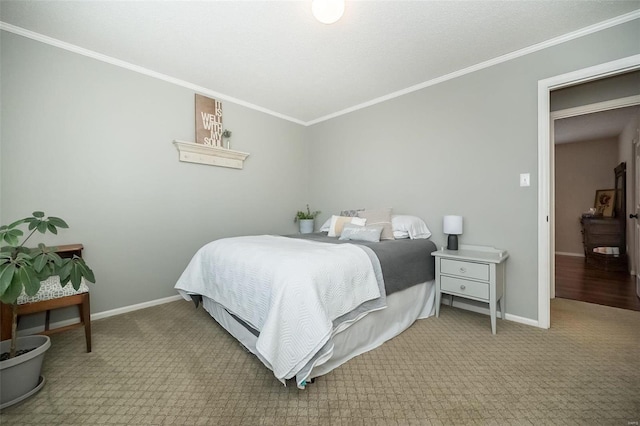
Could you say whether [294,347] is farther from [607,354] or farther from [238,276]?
[607,354]

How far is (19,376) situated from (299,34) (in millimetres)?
2882

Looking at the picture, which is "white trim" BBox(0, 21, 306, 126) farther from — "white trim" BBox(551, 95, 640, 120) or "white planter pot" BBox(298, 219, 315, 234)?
"white trim" BBox(551, 95, 640, 120)

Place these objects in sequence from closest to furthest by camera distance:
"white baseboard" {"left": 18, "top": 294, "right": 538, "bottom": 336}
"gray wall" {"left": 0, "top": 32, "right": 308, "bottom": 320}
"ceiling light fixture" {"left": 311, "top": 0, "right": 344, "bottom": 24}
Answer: "ceiling light fixture" {"left": 311, "top": 0, "right": 344, "bottom": 24}
"gray wall" {"left": 0, "top": 32, "right": 308, "bottom": 320}
"white baseboard" {"left": 18, "top": 294, "right": 538, "bottom": 336}

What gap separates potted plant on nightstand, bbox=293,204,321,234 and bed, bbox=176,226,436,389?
186 centimetres

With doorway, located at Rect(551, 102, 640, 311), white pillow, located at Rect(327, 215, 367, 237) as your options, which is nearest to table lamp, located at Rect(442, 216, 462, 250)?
white pillow, located at Rect(327, 215, 367, 237)

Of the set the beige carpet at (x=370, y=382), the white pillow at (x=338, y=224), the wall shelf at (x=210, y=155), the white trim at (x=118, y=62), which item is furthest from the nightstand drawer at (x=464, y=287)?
the white trim at (x=118, y=62)

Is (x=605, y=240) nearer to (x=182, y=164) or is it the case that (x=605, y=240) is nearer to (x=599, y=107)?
(x=599, y=107)

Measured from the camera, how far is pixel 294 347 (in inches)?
55.2

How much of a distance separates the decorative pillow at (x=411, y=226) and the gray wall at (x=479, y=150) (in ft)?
0.40

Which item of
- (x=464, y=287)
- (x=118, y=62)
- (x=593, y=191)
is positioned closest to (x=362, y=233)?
(x=464, y=287)

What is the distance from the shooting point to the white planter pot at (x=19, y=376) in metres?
1.36

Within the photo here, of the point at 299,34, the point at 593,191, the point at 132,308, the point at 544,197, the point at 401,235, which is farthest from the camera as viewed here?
the point at 593,191

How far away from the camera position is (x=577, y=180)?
5668mm

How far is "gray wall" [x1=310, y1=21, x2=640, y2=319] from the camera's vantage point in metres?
2.36
